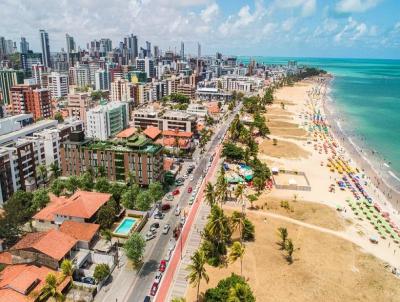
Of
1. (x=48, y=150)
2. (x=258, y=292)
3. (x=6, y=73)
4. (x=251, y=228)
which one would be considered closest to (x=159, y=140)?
(x=48, y=150)

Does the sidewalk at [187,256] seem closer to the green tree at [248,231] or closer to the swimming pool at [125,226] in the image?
the green tree at [248,231]

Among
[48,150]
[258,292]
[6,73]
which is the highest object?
[6,73]

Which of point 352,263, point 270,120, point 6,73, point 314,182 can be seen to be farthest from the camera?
point 6,73

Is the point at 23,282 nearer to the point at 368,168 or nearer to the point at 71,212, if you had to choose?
the point at 71,212

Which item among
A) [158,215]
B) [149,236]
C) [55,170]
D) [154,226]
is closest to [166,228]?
[154,226]

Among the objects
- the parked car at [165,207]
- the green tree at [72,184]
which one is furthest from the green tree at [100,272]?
the green tree at [72,184]

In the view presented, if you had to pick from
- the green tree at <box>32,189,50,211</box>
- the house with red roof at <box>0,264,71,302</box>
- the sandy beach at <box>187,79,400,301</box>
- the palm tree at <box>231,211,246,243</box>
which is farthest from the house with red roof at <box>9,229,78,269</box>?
the palm tree at <box>231,211,246,243</box>

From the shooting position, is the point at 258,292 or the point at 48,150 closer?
the point at 258,292

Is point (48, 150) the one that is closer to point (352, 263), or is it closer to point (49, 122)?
point (49, 122)
